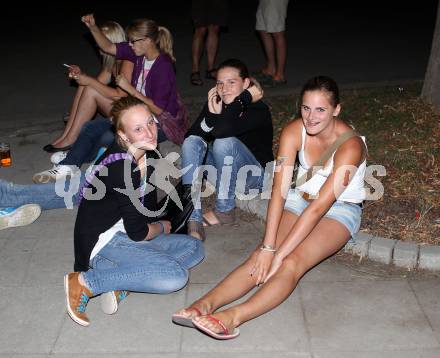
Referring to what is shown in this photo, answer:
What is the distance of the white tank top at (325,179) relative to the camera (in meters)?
4.07

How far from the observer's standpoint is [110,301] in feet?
12.6

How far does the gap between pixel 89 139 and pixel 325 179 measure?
95.0 inches

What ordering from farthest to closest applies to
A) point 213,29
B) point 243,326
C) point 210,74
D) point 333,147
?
point 210,74, point 213,29, point 333,147, point 243,326

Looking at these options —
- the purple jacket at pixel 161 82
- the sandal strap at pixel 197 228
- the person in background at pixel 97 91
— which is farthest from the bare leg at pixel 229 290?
the person in background at pixel 97 91

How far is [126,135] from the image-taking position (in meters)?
3.93

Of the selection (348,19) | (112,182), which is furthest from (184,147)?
(348,19)

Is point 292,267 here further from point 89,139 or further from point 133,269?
point 89,139

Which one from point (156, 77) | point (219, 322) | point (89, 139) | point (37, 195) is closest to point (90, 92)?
point (89, 139)

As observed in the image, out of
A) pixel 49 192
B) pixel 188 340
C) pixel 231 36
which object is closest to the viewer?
pixel 188 340

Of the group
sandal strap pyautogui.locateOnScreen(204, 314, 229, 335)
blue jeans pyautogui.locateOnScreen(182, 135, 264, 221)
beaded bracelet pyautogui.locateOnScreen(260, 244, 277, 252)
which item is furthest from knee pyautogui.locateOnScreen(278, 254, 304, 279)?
blue jeans pyautogui.locateOnScreen(182, 135, 264, 221)

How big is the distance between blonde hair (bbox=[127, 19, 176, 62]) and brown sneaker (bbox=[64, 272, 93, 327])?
230 centimetres

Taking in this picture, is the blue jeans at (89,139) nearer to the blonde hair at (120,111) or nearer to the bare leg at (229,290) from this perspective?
the blonde hair at (120,111)

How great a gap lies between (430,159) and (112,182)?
2.93 metres

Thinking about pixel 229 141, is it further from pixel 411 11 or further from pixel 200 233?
pixel 411 11
